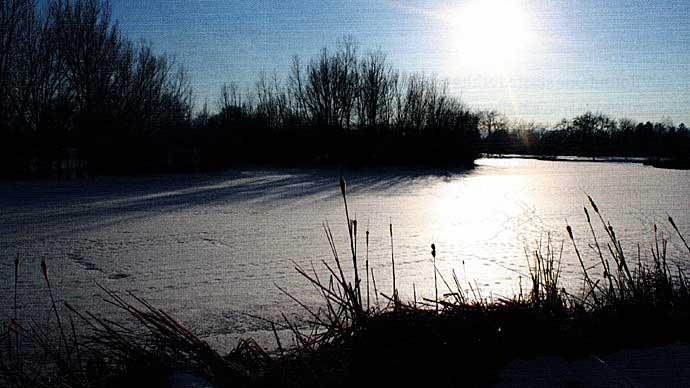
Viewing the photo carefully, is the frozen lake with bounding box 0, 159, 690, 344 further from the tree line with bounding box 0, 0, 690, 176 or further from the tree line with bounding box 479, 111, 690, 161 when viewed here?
the tree line with bounding box 479, 111, 690, 161

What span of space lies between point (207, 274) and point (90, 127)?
617 inches

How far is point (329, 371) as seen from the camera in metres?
1.39

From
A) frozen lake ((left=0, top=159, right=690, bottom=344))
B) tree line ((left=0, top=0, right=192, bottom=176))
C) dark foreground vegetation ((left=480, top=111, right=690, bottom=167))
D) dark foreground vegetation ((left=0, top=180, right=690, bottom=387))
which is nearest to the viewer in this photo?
→ dark foreground vegetation ((left=0, top=180, right=690, bottom=387))

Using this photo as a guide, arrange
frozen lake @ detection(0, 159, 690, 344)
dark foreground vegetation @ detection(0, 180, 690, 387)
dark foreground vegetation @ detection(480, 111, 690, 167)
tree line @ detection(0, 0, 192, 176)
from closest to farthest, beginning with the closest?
dark foreground vegetation @ detection(0, 180, 690, 387), frozen lake @ detection(0, 159, 690, 344), tree line @ detection(0, 0, 192, 176), dark foreground vegetation @ detection(480, 111, 690, 167)

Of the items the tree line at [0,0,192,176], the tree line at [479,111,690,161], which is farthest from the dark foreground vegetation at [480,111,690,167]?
the tree line at [0,0,192,176]

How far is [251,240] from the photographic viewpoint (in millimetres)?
5195

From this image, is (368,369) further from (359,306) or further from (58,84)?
(58,84)

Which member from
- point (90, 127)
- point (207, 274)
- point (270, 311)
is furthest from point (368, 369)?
point (90, 127)

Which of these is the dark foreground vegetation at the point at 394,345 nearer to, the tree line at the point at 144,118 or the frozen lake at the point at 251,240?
the frozen lake at the point at 251,240

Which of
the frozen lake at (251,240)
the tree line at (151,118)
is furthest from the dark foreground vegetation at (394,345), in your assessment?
the tree line at (151,118)

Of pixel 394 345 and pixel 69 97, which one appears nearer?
pixel 394 345

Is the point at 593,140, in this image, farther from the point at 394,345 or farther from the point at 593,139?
the point at 394,345

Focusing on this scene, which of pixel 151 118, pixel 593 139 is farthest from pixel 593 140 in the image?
pixel 151 118

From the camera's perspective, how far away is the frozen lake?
319 cm
